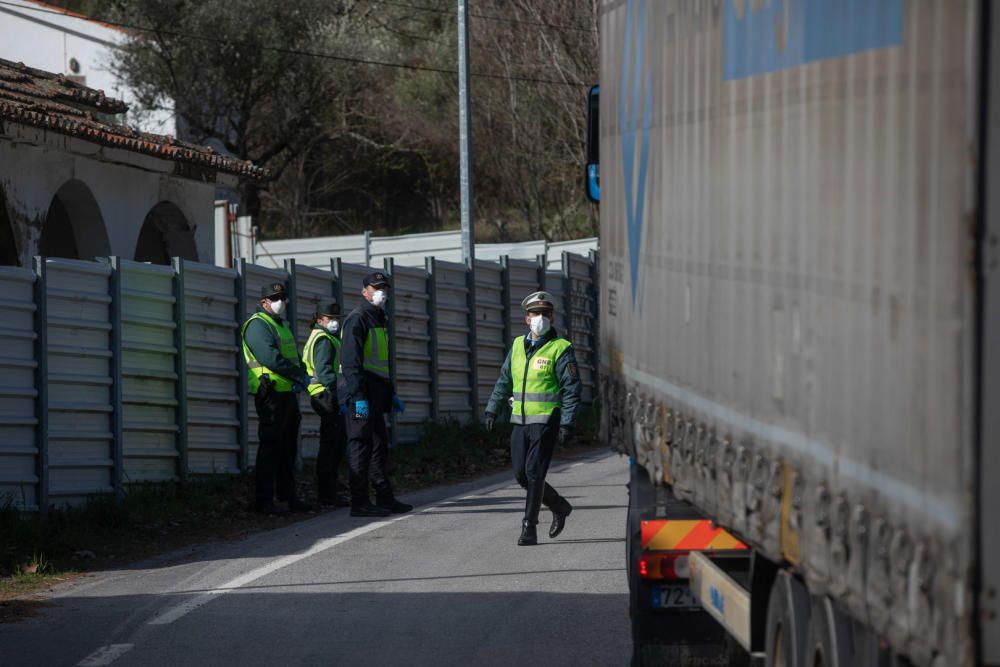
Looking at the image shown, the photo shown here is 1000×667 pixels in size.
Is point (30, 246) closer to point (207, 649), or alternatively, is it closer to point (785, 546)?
point (207, 649)

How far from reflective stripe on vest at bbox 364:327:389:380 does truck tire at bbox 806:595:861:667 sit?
8.65 m

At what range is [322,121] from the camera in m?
52.3

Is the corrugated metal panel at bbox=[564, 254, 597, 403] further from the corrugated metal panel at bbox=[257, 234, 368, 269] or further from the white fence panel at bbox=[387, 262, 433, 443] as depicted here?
the corrugated metal panel at bbox=[257, 234, 368, 269]

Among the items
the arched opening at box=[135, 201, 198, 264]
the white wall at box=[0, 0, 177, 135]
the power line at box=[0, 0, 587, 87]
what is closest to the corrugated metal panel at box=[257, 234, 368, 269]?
the arched opening at box=[135, 201, 198, 264]

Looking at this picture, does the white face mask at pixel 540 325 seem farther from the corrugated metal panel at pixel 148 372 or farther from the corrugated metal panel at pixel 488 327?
the corrugated metal panel at pixel 488 327

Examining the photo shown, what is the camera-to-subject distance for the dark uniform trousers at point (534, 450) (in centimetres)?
1175

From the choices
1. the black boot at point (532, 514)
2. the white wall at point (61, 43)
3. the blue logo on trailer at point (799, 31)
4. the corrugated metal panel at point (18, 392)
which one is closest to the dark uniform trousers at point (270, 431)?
the corrugated metal panel at point (18, 392)

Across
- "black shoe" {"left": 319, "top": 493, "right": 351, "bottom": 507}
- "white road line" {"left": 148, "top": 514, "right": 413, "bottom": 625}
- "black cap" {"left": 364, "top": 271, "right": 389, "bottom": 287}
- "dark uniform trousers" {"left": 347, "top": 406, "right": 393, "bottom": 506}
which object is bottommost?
"black shoe" {"left": 319, "top": 493, "right": 351, "bottom": 507}

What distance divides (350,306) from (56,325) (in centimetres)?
556

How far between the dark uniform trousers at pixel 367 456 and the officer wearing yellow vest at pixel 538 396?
6.81 ft

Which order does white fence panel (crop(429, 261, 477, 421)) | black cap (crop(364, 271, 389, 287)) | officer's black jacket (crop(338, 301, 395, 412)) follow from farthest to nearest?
1. white fence panel (crop(429, 261, 477, 421))
2. black cap (crop(364, 271, 389, 287))
3. officer's black jacket (crop(338, 301, 395, 412))

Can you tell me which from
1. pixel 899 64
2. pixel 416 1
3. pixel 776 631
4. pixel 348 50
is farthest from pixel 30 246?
pixel 416 1

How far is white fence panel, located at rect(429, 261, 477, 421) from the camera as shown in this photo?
2008cm

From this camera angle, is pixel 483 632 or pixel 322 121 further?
pixel 322 121
